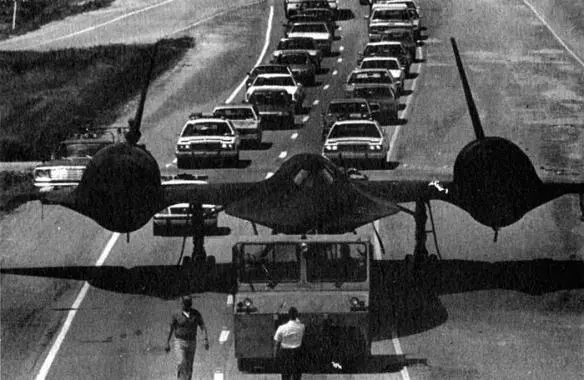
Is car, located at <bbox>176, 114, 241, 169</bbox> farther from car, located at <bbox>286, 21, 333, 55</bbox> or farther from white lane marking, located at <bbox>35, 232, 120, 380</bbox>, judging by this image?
car, located at <bbox>286, 21, 333, 55</bbox>

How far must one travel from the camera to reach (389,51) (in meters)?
83.4

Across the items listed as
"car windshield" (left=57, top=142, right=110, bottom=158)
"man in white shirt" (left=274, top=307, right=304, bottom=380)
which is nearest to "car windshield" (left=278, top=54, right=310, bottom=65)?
"car windshield" (left=57, top=142, right=110, bottom=158)

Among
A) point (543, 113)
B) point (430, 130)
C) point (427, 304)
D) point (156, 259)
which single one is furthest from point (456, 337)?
point (543, 113)

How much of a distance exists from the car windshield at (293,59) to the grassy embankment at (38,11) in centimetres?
3127

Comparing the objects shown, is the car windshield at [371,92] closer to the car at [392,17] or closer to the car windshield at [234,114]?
the car windshield at [234,114]

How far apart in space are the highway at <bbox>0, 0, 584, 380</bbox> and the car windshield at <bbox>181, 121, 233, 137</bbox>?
4.83 ft

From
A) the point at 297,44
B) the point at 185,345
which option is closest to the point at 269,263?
the point at 185,345

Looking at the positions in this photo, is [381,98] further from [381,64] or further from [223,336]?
[223,336]

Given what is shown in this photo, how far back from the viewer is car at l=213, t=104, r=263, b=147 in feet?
206

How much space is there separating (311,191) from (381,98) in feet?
120

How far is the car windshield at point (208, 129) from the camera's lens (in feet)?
192

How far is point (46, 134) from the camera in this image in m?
75.4

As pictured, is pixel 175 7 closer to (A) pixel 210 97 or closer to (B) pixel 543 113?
(A) pixel 210 97

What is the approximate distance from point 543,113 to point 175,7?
152ft
